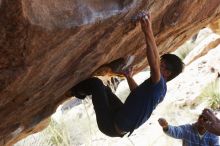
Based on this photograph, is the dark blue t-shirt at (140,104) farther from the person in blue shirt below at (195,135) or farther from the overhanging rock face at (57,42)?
the person in blue shirt below at (195,135)

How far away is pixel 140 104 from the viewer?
4.28m

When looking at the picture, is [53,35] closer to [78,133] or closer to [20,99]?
[20,99]

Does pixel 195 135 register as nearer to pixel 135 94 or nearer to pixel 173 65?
pixel 173 65

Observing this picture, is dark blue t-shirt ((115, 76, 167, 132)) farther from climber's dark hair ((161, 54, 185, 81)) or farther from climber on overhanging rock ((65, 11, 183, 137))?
climber's dark hair ((161, 54, 185, 81))

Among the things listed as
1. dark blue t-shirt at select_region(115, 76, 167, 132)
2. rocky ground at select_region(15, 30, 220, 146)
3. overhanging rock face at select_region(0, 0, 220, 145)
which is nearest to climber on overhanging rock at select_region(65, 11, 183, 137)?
dark blue t-shirt at select_region(115, 76, 167, 132)

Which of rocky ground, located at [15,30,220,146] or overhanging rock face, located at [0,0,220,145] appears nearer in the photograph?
overhanging rock face, located at [0,0,220,145]

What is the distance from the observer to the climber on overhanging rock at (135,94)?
161 inches

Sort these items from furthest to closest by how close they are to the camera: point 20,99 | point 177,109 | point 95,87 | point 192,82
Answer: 1. point 192,82
2. point 177,109
3. point 95,87
4. point 20,99

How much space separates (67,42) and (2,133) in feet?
4.95

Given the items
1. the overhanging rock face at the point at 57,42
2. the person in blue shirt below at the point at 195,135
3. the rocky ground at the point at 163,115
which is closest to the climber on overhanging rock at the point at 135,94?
the overhanging rock face at the point at 57,42

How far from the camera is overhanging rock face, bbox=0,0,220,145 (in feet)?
11.0

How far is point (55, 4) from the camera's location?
3506 millimetres

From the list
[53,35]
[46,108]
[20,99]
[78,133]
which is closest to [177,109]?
[78,133]

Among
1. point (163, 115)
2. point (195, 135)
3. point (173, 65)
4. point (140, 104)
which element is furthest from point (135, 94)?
point (163, 115)
